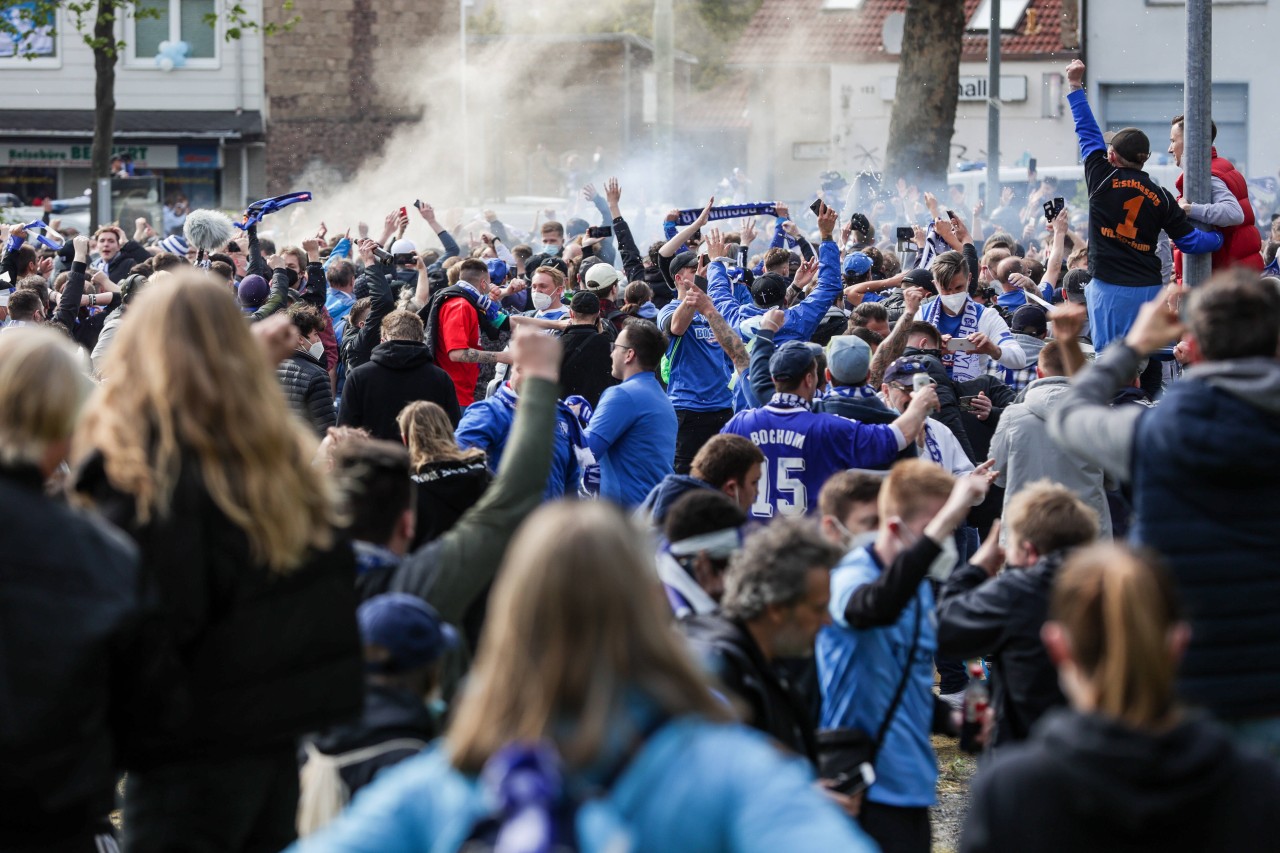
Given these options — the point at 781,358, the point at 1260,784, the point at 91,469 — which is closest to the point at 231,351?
the point at 91,469

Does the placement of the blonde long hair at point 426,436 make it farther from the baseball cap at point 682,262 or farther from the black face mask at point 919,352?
the baseball cap at point 682,262

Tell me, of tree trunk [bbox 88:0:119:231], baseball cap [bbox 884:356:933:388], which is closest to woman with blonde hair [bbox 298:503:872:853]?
baseball cap [bbox 884:356:933:388]

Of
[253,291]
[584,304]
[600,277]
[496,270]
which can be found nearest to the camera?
[584,304]

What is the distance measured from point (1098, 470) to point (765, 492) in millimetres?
1645

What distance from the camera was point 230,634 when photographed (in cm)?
334

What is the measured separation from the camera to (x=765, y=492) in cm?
716

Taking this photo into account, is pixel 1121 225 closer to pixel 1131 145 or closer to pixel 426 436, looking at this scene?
pixel 1131 145

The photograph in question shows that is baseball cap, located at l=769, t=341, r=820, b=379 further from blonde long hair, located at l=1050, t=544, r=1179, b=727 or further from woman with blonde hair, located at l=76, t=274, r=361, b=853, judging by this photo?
blonde long hair, located at l=1050, t=544, r=1179, b=727

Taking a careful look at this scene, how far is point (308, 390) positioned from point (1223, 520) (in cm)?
663

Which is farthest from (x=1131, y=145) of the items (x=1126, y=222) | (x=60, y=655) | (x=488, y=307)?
(x=60, y=655)

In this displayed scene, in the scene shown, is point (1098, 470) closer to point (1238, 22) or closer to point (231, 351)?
point (231, 351)

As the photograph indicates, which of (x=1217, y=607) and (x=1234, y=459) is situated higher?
(x=1234, y=459)

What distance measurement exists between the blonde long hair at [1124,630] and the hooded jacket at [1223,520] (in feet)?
3.87

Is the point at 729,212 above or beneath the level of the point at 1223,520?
above
